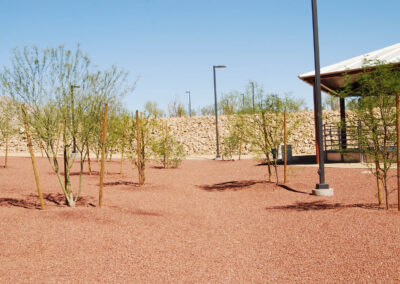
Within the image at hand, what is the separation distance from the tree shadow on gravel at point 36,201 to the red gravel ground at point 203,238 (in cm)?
3

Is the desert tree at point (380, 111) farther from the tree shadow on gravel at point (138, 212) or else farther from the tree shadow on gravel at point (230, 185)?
the tree shadow on gravel at point (230, 185)

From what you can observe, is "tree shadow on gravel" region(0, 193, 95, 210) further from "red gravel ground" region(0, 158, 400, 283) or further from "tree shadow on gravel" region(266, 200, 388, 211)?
"tree shadow on gravel" region(266, 200, 388, 211)

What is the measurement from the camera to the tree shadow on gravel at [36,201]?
389 inches

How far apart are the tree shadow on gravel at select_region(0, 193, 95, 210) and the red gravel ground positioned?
28 mm

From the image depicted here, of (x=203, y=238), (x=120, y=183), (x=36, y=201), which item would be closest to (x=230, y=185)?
(x=120, y=183)

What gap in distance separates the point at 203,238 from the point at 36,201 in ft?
18.8

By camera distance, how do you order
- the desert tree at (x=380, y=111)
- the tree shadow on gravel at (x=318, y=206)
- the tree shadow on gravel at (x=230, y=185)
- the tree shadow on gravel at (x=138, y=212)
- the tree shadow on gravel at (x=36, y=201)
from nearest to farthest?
the desert tree at (x=380, y=111) → the tree shadow on gravel at (x=138, y=212) → the tree shadow on gravel at (x=318, y=206) → the tree shadow on gravel at (x=36, y=201) → the tree shadow on gravel at (x=230, y=185)

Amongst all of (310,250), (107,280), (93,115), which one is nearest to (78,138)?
(93,115)

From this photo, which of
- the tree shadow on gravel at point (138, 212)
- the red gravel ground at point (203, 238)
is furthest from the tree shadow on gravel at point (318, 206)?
the tree shadow on gravel at point (138, 212)

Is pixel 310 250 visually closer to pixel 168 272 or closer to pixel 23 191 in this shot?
pixel 168 272

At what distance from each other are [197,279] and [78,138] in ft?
18.0

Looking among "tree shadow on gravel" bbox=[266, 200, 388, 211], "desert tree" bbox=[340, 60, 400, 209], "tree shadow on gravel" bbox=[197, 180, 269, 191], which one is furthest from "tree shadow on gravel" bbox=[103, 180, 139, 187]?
"desert tree" bbox=[340, 60, 400, 209]

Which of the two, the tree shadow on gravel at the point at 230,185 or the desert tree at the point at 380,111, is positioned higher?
the desert tree at the point at 380,111

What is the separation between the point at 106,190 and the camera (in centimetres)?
1327
